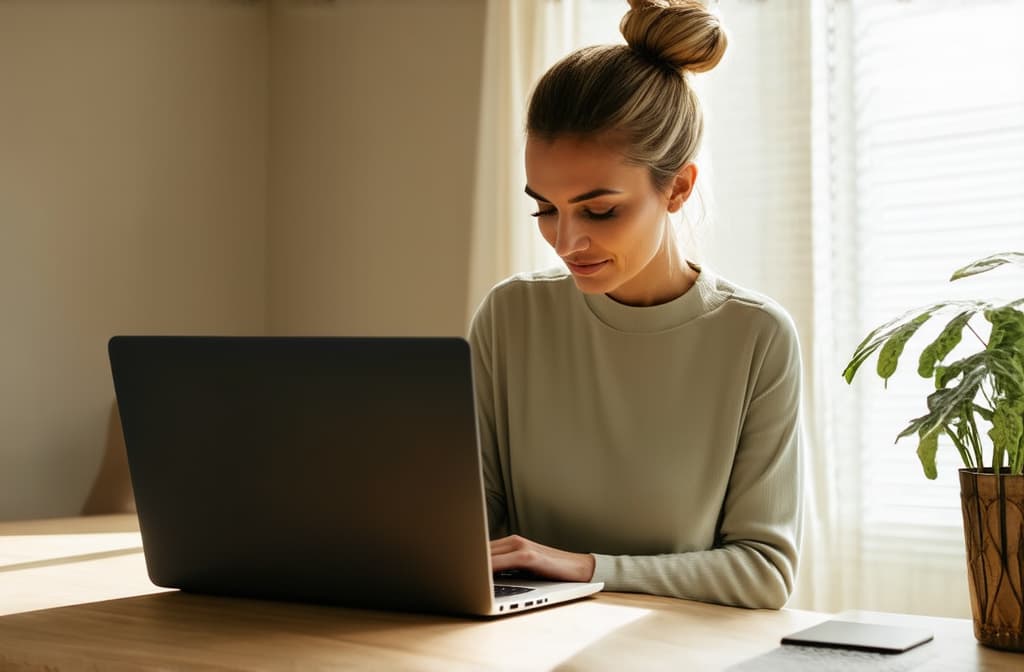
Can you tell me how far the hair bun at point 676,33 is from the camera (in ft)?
4.83

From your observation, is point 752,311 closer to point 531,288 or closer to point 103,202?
point 531,288

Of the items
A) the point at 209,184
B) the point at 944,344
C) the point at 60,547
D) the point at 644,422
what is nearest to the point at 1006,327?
the point at 944,344

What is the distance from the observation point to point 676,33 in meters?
1.47

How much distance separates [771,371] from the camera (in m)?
1.46

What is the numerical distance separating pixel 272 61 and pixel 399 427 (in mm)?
2810

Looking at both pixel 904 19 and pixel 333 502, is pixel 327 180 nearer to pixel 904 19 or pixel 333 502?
pixel 904 19

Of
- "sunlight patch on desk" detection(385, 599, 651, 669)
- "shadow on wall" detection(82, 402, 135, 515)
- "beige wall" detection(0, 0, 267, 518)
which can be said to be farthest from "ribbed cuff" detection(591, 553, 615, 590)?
"beige wall" detection(0, 0, 267, 518)

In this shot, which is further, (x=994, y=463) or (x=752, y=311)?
(x=752, y=311)

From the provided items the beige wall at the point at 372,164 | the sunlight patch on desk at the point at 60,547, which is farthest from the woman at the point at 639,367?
the beige wall at the point at 372,164

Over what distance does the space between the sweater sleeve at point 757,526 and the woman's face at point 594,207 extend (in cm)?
22

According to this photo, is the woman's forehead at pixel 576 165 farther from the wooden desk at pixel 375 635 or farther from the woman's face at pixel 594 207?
the wooden desk at pixel 375 635

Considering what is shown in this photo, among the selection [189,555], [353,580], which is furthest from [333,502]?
[189,555]

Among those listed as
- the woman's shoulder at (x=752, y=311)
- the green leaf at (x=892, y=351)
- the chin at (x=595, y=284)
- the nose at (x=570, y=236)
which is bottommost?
the green leaf at (x=892, y=351)

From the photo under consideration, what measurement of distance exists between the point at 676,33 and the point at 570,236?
314mm
